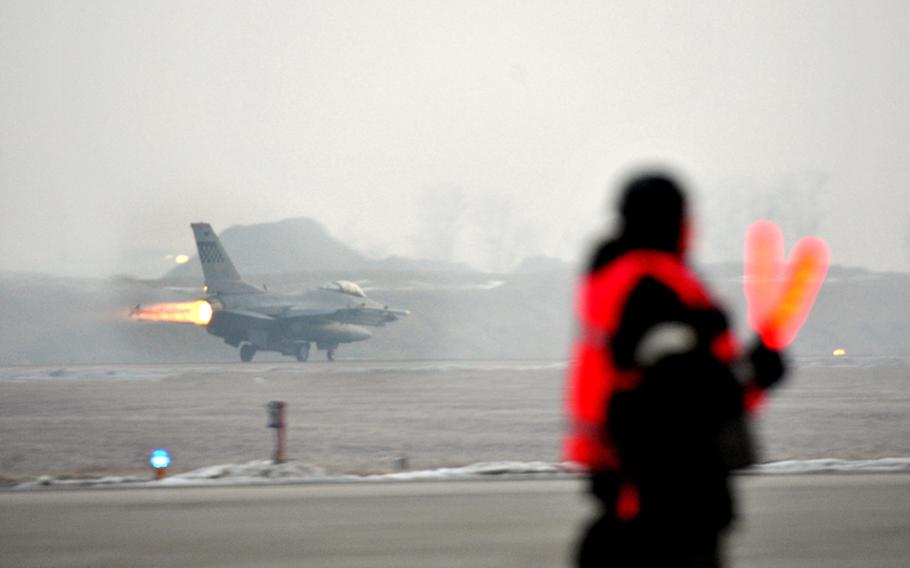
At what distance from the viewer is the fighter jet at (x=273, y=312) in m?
66.6

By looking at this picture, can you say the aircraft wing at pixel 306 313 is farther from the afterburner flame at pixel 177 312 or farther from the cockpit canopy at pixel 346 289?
the afterburner flame at pixel 177 312

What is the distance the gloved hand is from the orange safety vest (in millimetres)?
71

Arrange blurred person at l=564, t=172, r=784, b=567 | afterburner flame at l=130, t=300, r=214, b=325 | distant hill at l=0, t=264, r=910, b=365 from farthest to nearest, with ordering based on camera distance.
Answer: distant hill at l=0, t=264, r=910, b=365 → afterburner flame at l=130, t=300, r=214, b=325 → blurred person at l=564, t=172, r=784, b=567

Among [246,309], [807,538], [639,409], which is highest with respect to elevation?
[246,309]

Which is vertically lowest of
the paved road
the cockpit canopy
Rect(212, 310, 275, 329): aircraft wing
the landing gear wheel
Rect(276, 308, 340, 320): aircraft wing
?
the paved road

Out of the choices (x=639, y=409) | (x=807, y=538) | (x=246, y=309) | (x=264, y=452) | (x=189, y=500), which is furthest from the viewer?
(x=246, y=309)

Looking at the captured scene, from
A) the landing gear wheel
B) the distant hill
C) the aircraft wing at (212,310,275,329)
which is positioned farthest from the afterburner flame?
the distant hill

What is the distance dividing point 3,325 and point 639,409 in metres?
114

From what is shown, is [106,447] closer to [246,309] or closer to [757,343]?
[757,343]

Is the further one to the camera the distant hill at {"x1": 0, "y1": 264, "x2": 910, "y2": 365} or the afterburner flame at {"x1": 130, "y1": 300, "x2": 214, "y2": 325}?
the distant hill at {"x1": 0, "y1": 264, "x2": 910, "y2": 365}

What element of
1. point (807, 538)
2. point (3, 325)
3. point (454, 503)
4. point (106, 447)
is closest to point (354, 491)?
point (454, 503)

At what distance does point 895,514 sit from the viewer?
10617 mm

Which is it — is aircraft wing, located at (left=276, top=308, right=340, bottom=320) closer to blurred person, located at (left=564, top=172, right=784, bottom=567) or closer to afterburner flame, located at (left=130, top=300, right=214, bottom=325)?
afterburner flame, located at (left=130, top=300, right=214, bottom=325)

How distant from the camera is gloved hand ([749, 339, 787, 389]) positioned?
4102 millimetres
